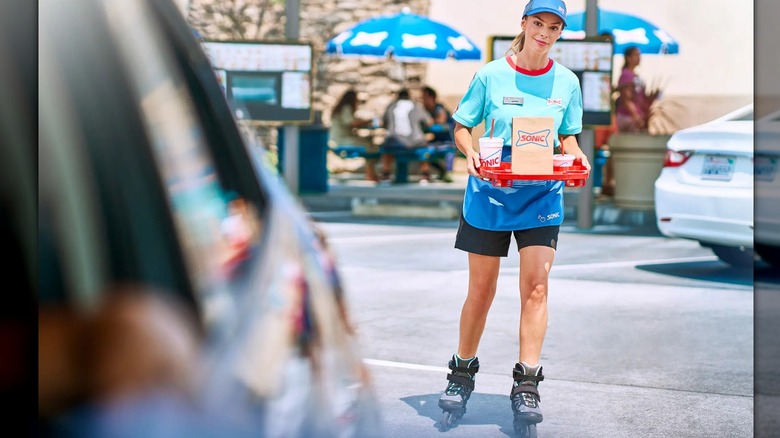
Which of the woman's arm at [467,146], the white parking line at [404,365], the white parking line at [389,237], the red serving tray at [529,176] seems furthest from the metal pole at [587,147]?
the red serving tray at [529,176]

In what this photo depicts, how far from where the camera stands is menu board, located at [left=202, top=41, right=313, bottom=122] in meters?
14.7

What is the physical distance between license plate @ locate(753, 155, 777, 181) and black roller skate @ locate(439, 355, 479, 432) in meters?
4.62

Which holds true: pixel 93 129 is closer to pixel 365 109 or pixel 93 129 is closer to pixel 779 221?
pixel 779 221

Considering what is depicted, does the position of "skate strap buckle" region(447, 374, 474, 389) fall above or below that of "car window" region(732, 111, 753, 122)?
below

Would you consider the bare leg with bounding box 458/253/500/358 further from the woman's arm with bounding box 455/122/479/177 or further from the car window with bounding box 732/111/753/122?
the car window with bounding box 732/111/753/122

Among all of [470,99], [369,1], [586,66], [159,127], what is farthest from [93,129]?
[369,1]

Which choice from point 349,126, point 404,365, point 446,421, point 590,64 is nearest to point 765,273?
point 590,64

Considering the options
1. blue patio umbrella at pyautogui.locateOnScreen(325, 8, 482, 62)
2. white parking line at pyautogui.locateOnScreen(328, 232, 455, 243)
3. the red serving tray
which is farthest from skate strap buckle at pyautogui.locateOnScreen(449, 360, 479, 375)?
blue patio umbrella at pyautogui.locateOnScreen(325, 8, 482, 62)

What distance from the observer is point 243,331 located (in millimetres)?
1479

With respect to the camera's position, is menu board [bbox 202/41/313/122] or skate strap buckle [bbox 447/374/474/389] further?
menu board [bbox 202/41/313/122]

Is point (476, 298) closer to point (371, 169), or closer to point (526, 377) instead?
point (526, 377)

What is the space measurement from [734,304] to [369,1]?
15.8 meters

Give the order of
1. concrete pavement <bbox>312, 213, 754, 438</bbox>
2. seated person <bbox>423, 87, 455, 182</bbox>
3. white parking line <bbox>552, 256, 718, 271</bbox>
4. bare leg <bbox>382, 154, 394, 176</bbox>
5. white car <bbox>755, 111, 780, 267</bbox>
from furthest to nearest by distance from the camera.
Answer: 1. seated person <bbox>423, 87, 455, 182</bbox>
2. bare leg <bbox>382, 154, 394, 176</bbox>
3. white parking line <bbox>552, 256, 718, 271</bbox>
4. white car <bbox>755, 111, 780, 267</bbox>
5. concrete pavement <bbox>312, 213, 754, 438</bbox>

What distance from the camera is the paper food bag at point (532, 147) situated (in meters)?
4.73
